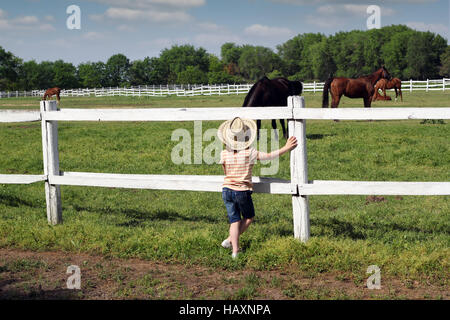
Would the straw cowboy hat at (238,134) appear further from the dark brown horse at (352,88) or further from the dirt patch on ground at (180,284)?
the dark brown horse at (352,88)

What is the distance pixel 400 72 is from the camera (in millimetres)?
115000

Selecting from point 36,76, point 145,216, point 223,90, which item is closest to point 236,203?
point 145,216

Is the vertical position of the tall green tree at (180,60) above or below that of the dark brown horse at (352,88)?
above

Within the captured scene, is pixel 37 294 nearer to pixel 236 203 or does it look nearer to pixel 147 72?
pixel 236 203

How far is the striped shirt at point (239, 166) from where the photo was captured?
4.86 m

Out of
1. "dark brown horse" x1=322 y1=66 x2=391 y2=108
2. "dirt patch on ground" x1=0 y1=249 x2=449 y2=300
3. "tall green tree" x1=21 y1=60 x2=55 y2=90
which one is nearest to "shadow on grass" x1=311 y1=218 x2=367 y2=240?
"dirt patch on ground" x1=0 y1=249 x2=449 y2=300

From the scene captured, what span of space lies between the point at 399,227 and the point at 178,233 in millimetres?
2801

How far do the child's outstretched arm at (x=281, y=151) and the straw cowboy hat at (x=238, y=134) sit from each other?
0.18 m

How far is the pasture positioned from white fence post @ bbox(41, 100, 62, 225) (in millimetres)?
218

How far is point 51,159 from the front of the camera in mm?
6238

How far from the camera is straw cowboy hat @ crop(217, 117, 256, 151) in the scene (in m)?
4.83

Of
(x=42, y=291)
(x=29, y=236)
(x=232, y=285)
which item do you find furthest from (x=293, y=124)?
(x=29, y=236)

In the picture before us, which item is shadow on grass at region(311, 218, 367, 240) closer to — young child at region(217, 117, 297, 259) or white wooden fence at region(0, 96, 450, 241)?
white wooden fence at region(0, 96, 450, 241)

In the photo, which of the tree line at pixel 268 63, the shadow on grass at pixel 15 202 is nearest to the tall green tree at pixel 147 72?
the tree line at pixel 268 63
